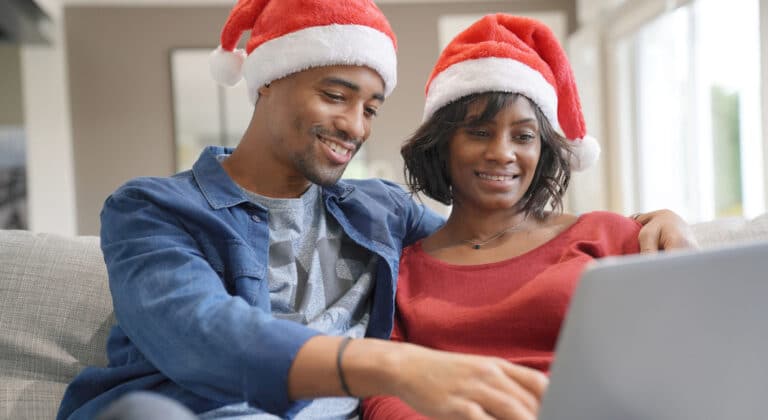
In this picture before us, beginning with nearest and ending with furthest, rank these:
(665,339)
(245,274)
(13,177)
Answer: (665,339) → (245,274) → (13,177)

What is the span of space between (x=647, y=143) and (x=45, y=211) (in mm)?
3831

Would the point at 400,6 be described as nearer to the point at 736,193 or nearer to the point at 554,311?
the point at 736,193

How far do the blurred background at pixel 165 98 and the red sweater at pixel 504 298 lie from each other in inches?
113

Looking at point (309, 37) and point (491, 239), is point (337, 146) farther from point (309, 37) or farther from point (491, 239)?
point (491, 239)

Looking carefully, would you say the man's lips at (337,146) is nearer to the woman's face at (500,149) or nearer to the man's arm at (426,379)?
the woman's face at (500,149)

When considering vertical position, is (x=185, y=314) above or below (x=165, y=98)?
below

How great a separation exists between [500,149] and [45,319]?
0.90m

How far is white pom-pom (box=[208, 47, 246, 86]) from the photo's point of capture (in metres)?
1.48

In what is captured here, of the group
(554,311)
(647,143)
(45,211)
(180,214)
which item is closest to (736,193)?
(647,143)

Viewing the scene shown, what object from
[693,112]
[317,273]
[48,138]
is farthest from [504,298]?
[48,138]

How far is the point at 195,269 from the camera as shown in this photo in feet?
2.98

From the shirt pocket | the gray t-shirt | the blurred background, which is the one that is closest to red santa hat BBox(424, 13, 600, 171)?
the gray t-shirt

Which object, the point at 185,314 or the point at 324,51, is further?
the point at 324,51

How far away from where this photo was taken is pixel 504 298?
1.21 m
